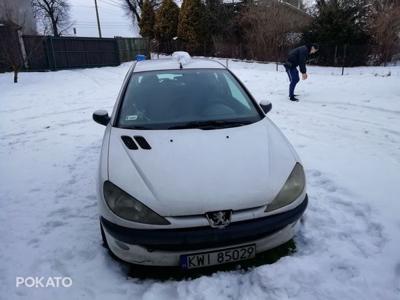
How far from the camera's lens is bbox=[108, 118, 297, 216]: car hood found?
2.06 m

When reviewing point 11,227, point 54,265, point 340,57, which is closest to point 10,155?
point 11,227

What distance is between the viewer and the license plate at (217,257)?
6.86ft

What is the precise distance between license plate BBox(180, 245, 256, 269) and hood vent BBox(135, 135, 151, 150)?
92 cm

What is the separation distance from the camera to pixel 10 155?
16.6 ft

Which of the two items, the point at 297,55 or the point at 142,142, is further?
the point at 297,55

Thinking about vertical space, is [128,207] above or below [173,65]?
below

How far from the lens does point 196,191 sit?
2082 mm

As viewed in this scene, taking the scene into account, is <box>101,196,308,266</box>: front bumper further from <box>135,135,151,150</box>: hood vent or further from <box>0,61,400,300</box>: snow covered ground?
<box>135,135,151,150</box>: hood vent

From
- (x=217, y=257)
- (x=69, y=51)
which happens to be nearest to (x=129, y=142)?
Result: (x=217, y=257)

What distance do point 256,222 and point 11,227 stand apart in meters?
2.40

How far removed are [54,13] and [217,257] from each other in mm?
44180

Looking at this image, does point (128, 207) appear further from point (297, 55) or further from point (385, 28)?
point (385, 28)

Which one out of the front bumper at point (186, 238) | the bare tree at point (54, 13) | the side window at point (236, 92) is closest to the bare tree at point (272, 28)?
the side window at point (236, 92)

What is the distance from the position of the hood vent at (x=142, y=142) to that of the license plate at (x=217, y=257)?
92 centimetres
